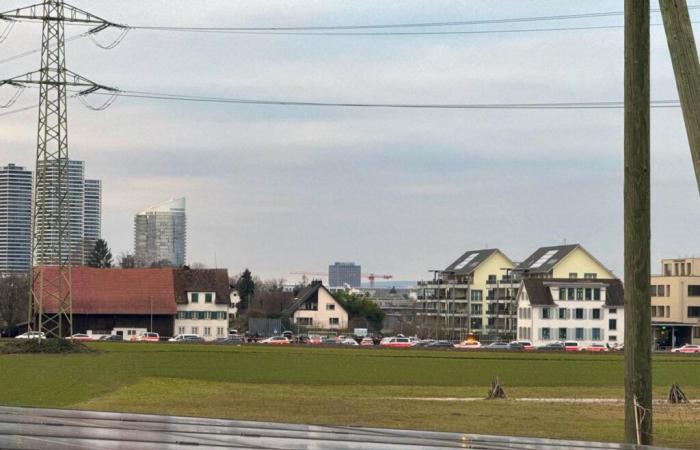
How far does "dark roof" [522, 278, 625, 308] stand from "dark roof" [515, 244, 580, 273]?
10.7 m

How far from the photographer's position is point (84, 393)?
143 feet

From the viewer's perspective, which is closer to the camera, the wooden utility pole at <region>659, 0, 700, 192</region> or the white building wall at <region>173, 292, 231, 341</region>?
the wooden utility pole at <region>659, 0, 700, 192</region>

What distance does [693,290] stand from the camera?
15688cm

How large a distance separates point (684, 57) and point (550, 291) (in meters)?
137

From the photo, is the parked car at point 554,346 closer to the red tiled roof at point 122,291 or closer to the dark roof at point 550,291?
the dark roof at point 550,291

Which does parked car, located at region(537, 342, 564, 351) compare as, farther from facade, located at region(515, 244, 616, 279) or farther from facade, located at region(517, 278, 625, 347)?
facade, located at region(515, 244, 616, 279)

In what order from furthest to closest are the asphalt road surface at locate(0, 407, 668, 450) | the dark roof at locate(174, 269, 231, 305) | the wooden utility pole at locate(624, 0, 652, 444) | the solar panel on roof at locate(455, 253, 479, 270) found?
the solar panel on roof at locate(455, 253, 479, 270), the dark roof at locate(174, 269, 231, 305), the wooden utility pole at locate(624, 0, 652, 444), the asphalt road surface at locate(0, 407, 668, 450)

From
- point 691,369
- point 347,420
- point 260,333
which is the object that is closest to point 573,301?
point 260,333

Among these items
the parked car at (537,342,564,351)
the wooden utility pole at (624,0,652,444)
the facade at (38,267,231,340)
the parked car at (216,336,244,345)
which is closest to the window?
the parked car at (537,342,564,351)

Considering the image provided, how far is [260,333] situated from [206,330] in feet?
48.6

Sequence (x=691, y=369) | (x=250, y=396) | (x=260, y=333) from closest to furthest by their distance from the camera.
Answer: (x=250, y=396) → (x=691, y=369) → (x=260, y=333)

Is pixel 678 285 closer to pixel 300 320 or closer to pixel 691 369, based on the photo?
pixel 300 320

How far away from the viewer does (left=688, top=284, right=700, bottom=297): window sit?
514 feet

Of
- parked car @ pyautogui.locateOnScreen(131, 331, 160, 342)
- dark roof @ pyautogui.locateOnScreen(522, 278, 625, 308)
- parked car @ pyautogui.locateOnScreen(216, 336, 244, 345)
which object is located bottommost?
parked car @ pyautogui.locateOnScreen(216, 336, 244, 345)
